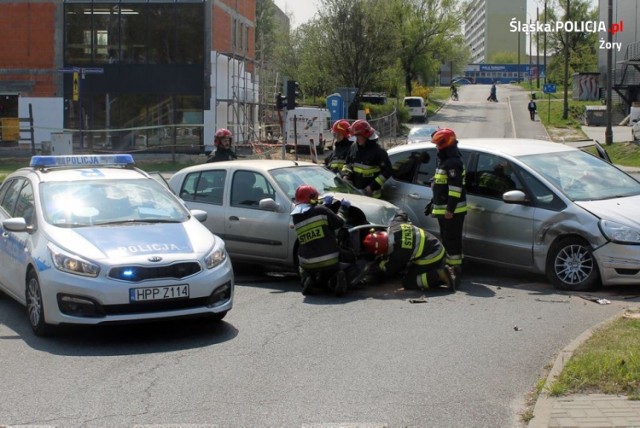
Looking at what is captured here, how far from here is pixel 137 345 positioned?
7.63 m

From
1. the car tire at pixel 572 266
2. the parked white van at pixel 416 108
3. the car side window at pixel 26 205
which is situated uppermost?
the parked white van at pixel 416 108

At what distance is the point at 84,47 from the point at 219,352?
129 feet

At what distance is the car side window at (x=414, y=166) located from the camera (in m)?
11.8

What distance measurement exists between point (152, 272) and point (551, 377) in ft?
11.0

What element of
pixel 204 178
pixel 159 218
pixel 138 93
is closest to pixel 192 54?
pixel 138 93

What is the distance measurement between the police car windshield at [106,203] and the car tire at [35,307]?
595 millimetres

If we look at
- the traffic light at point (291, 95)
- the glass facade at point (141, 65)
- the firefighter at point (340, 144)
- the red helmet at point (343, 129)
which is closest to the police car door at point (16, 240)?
the firefighter at point (340, 144)

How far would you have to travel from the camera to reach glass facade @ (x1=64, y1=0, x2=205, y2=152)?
4328 centimetres

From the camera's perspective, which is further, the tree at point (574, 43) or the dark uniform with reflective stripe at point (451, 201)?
the tree at point (574, 43)

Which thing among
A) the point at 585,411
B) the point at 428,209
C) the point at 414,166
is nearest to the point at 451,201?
the point at 428,209

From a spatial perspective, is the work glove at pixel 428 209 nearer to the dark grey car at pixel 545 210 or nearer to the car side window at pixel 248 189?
the dark grey car at pixel 545 210

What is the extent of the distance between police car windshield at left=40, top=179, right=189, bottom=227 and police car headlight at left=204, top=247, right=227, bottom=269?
0.66 meters

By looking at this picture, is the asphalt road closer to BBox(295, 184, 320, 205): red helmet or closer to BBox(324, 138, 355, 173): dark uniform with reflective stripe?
BBox(295, 184, 320, 205): red helmet

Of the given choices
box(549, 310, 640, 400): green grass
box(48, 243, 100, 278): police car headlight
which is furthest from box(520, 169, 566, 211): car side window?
box(48, 243, 100, 278): police car headlight
